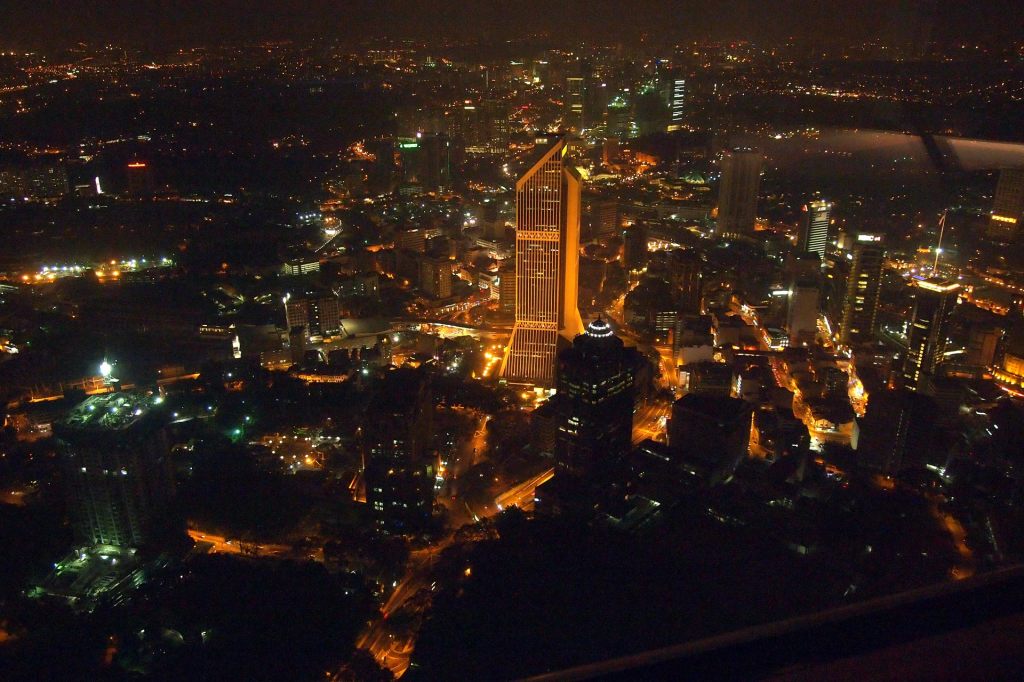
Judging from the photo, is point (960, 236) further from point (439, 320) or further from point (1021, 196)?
point (439, 320)

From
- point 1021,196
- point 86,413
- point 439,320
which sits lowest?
point 439,320

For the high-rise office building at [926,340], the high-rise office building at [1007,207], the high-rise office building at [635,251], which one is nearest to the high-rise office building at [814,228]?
the high-rise office building at [1007,207]

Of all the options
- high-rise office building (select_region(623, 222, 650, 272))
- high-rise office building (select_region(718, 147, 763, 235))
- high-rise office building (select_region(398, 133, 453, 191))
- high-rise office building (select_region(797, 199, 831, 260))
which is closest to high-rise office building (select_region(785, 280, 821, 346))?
high-rise office building (select_region(797, 199, 831, 260))

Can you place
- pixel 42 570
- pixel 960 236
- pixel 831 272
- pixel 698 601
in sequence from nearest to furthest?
pixel 698 601 → pixel 42 570 → pixel 960 236 → pixel 831 272

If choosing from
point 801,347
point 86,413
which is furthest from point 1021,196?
point 86,413

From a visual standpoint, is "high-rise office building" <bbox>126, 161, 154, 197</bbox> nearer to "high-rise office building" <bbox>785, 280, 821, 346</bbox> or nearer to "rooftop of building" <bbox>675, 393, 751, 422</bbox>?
"rooftop of building" <bbox>675, 393, 751, 422</bbox>

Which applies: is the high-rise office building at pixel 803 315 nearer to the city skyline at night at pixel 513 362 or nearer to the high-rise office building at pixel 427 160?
the city skyline at night at pixel 513 362

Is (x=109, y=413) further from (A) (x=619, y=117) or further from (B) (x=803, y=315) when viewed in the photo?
(A) (x=619, y=117)
